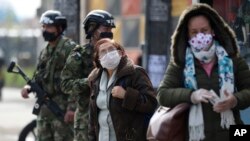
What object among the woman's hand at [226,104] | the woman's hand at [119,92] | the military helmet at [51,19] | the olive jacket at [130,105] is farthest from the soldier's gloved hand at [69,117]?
the woman's hand at [226,104]

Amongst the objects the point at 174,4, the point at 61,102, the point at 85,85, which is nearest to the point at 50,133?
the point at 61,102

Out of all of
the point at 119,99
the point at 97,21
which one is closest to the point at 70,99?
the point at 97,21

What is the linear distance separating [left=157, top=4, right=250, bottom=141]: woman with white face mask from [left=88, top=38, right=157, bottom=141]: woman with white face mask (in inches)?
28.9

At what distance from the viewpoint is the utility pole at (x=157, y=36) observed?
991 cm

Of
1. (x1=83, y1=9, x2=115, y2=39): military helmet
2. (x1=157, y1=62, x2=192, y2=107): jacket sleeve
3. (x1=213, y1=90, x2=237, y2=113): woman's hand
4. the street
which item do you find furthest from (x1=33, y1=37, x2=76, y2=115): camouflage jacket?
the street

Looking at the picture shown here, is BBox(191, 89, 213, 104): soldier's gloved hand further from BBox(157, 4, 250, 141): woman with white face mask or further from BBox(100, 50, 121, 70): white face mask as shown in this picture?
BBox(100, 50, 121, 70): white face mask

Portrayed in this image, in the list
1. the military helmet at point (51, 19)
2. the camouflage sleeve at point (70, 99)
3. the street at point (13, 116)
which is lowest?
the street at point (13, 116)

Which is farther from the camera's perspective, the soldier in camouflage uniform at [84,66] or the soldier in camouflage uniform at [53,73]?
the soldier in camouflage uniform at [53,73]

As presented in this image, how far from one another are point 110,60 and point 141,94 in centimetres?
33

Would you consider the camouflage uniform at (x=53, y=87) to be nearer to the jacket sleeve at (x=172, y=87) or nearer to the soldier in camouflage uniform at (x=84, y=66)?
the soldier in camouflage uniform at (x=84, y=66)

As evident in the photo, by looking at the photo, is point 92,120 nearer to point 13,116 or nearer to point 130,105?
point 130,105

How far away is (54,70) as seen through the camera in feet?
26.2

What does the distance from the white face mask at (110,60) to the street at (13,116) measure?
28.5ft

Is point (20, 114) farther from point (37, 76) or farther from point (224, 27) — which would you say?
point (224, 27)
